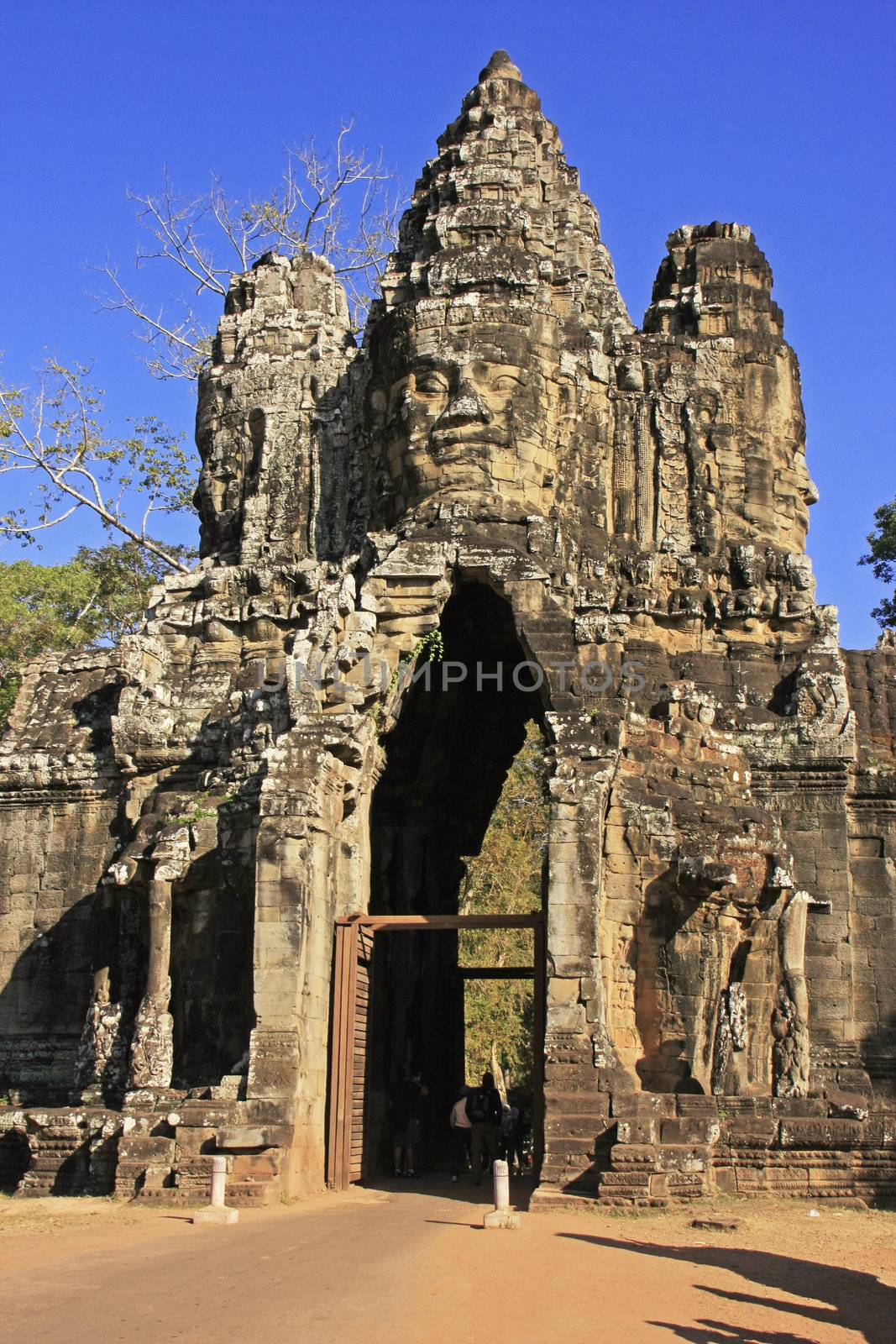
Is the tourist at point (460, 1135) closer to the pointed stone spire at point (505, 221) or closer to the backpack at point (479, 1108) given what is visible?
the backpack at point (479, 1108)

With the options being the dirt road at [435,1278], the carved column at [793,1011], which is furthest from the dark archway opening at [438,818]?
the dirt road at [435,1278]

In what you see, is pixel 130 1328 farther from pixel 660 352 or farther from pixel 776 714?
pixel 660 352

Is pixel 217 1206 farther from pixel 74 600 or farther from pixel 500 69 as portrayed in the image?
pixel 74 600

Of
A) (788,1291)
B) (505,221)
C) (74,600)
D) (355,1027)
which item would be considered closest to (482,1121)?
(355,1027)

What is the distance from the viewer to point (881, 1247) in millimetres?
12000

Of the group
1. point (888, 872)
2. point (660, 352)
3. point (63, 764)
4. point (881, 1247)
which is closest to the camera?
point (881, 1247)

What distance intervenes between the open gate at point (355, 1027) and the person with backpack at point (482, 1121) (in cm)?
205

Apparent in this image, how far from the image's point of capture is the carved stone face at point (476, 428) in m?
19.5

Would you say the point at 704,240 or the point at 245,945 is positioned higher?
the point at 704,240

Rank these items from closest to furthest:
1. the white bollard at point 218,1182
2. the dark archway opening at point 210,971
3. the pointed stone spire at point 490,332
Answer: the white bollard at point 218,1182 < the dark archway opening at point 210,971 < the pointed stone spire at point 490,332

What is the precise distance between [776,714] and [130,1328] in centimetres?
1271

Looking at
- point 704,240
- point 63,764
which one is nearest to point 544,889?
point 63,764

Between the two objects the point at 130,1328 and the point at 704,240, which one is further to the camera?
the point at 704,240

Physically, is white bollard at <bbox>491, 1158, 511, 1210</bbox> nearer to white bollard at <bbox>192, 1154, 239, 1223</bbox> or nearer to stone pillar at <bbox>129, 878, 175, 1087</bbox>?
white bollard at <bbox>192, 1154, 239, 1223</bbox>
